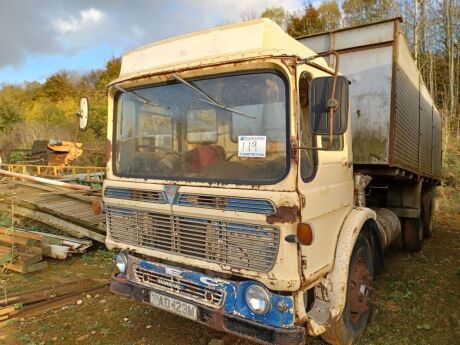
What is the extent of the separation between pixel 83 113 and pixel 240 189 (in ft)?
Result: 6.61

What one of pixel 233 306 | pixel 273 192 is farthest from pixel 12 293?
pixel 273 192

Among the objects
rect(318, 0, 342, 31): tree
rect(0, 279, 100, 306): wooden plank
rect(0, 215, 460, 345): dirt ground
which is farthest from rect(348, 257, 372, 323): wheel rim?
rect(318, 0, 342, 31): tree

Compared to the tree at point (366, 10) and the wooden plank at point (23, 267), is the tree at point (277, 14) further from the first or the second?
the wooden plank at point (23, 267)

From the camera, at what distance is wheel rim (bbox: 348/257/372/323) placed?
3.53 metres

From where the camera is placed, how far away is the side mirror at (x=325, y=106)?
2609 millimetres

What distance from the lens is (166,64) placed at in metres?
3.22

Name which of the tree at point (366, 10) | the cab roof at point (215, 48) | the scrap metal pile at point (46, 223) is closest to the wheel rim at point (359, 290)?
the cab roof at point (215, 48)

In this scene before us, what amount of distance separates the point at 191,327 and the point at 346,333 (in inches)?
58.6

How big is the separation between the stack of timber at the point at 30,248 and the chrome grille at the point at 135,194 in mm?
2884

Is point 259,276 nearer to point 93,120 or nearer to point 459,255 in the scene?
point 459,255

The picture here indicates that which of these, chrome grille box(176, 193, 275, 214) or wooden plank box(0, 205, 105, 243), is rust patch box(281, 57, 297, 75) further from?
wooden plank box(0, 205, 105, 243)

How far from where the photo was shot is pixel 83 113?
12.8 ft

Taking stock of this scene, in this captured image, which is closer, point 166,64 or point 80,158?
point 166,64

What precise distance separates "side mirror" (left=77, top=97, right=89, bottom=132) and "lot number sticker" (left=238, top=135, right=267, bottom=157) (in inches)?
70.8
